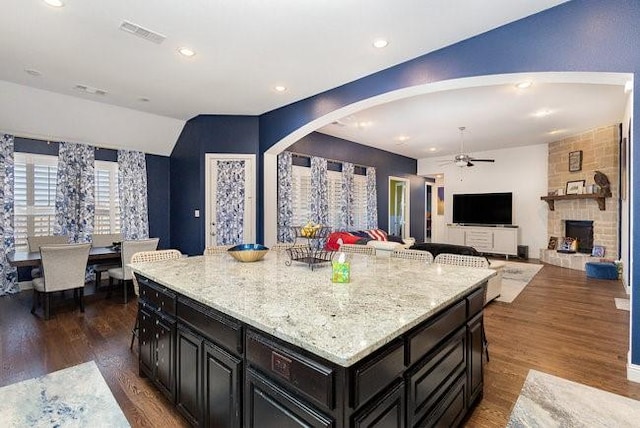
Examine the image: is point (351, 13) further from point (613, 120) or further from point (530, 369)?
point (613, 120)

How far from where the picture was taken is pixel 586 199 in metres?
6.99

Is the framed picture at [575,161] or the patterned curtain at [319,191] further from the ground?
the framed picture at [575,161]

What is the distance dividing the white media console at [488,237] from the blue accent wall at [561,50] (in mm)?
6418

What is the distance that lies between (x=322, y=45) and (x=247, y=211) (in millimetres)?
3203

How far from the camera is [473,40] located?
304 centimetres

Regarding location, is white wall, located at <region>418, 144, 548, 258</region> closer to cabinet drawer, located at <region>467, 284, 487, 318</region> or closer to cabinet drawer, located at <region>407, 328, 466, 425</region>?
cabinet drawer, located at <region>467, 284, 487, 318</region>

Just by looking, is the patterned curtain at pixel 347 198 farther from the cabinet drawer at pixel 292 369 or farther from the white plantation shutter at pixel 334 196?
the cabinet drawer at pixel 292 369

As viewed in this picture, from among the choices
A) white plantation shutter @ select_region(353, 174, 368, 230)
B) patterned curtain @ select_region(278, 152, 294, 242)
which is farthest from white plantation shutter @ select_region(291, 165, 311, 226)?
white plantation shutter @ select_region(353, 174, 368, 230)

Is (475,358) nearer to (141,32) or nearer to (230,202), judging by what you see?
(141,32)

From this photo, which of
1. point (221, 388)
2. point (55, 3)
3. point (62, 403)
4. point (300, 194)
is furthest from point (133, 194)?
point (221, 388)

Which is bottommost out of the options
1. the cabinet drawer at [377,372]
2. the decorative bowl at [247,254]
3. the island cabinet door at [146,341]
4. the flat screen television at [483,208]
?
the island cabinet door at [146,341]

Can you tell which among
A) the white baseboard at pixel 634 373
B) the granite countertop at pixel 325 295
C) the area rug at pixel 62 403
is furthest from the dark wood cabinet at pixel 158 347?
the white baseboard at pixel 634 373

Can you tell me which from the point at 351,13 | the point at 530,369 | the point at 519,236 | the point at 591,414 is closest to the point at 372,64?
the point at 351,13

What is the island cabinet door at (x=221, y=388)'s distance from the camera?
4.91ft
